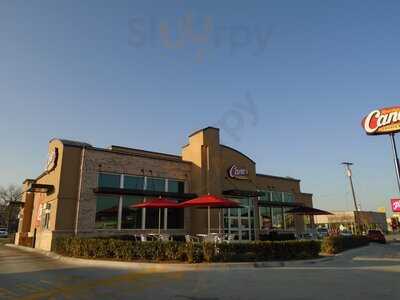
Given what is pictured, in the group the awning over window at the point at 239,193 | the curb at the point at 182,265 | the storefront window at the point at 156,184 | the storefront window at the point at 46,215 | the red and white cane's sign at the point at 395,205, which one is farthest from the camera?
the red and white cane's sign at the point at 395,205

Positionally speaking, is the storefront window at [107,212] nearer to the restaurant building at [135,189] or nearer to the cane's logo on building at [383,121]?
the restaurant building at [135,189]

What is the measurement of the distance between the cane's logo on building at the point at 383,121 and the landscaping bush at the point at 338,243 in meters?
7.25

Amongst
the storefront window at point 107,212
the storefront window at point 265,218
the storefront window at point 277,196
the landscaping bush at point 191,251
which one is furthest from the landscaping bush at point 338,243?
the storefront window at point 107,212

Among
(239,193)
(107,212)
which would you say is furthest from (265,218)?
(107,212)

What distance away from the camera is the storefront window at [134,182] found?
22.5 meters

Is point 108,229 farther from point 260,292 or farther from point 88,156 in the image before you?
point 260,292

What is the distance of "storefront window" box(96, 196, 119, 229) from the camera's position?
21.0m

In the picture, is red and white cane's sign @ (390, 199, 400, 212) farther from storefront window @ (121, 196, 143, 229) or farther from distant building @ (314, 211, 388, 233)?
distant building @ (314, 211, 388, 233)

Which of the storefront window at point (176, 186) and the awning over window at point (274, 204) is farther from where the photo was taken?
the awning over window at point (274, 204)

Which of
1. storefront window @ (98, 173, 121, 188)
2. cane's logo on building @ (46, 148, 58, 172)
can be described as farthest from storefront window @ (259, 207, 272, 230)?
cane's logo on building @ (46, 148, 58, 172)

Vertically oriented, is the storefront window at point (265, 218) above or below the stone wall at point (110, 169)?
below

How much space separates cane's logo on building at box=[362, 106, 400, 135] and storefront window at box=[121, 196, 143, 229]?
14747 mm

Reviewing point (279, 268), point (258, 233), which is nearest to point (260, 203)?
point (258, 233)

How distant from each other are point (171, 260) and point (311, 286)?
659 cm
